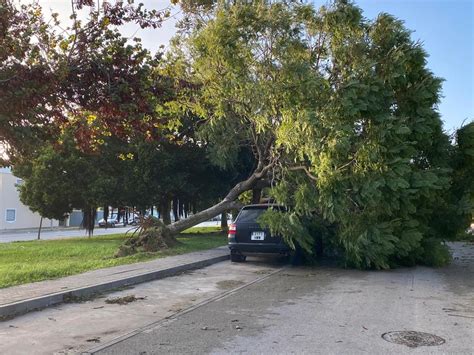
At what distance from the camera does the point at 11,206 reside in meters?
50.7

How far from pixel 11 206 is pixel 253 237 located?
145 feet

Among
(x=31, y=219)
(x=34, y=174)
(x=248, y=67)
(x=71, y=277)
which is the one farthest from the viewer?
(x=31, y=219)

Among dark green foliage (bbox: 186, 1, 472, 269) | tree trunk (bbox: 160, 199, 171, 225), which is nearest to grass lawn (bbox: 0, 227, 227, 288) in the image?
dark green foliage (bbox: 186, 1, 472, 269)

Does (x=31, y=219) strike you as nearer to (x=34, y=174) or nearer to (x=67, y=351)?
(x=34, y=174)

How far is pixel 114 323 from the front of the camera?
22.8 feet

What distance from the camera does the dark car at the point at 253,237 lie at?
1334 centimetres

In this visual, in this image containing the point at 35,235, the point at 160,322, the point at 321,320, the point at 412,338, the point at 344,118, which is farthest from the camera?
the point at 35,235

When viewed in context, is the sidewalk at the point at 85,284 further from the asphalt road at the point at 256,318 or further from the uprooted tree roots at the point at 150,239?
the uprooted tree roots at the point at 150,239

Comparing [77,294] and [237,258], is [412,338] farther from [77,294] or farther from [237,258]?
[237,258]

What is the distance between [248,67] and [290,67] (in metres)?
1.54

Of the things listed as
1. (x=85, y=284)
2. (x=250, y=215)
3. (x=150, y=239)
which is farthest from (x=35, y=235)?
(x=85, y=284)

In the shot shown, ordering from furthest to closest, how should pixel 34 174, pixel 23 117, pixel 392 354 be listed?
pixel 34 174, pixel 23 117, pixel 392 354

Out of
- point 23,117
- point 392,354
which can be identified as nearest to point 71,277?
point 23,117

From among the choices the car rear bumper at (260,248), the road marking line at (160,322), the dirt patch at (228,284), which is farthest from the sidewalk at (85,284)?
the road marking line at (160,322)
